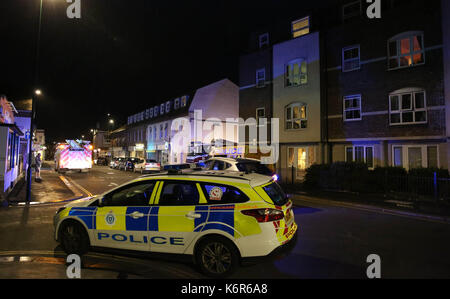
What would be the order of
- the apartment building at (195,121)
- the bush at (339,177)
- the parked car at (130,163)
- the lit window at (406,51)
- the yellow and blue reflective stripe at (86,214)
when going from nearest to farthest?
the yellow and blue reflective stripe at (86,214) → the bush at (339,177) → the lit window at (406,51) → the parked car at (130,163) → the apartment building at (195,121)

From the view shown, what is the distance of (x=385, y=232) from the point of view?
7223 millimetres

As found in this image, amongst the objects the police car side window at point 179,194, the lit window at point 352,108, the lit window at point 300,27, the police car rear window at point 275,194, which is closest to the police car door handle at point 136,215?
the police car side window at point 179,194

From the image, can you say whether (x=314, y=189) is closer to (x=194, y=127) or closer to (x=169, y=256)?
(x=169, y=256)

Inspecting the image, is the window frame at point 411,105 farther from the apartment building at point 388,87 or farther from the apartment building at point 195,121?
the apartment building at point 195,121

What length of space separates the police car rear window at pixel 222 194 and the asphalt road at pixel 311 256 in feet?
3.87

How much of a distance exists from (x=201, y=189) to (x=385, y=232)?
→ 5349mm

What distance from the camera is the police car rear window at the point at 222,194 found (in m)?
4.47

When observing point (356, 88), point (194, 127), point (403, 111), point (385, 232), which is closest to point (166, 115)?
point (194, 127)

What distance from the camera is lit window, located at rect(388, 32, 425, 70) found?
15.9 m

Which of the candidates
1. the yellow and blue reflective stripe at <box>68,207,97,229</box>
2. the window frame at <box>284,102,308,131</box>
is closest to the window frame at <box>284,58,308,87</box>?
the window frame at <box>284,102,308,131</box>

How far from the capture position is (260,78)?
23.1 meters

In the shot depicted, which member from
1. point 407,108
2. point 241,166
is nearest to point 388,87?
point 407,108

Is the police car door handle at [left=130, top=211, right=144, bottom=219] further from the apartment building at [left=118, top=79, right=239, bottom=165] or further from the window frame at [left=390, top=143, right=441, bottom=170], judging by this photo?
the apartment building at [left=118, top=79, right=239, bottom=165]

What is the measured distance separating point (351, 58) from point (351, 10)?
3423 millimetres
